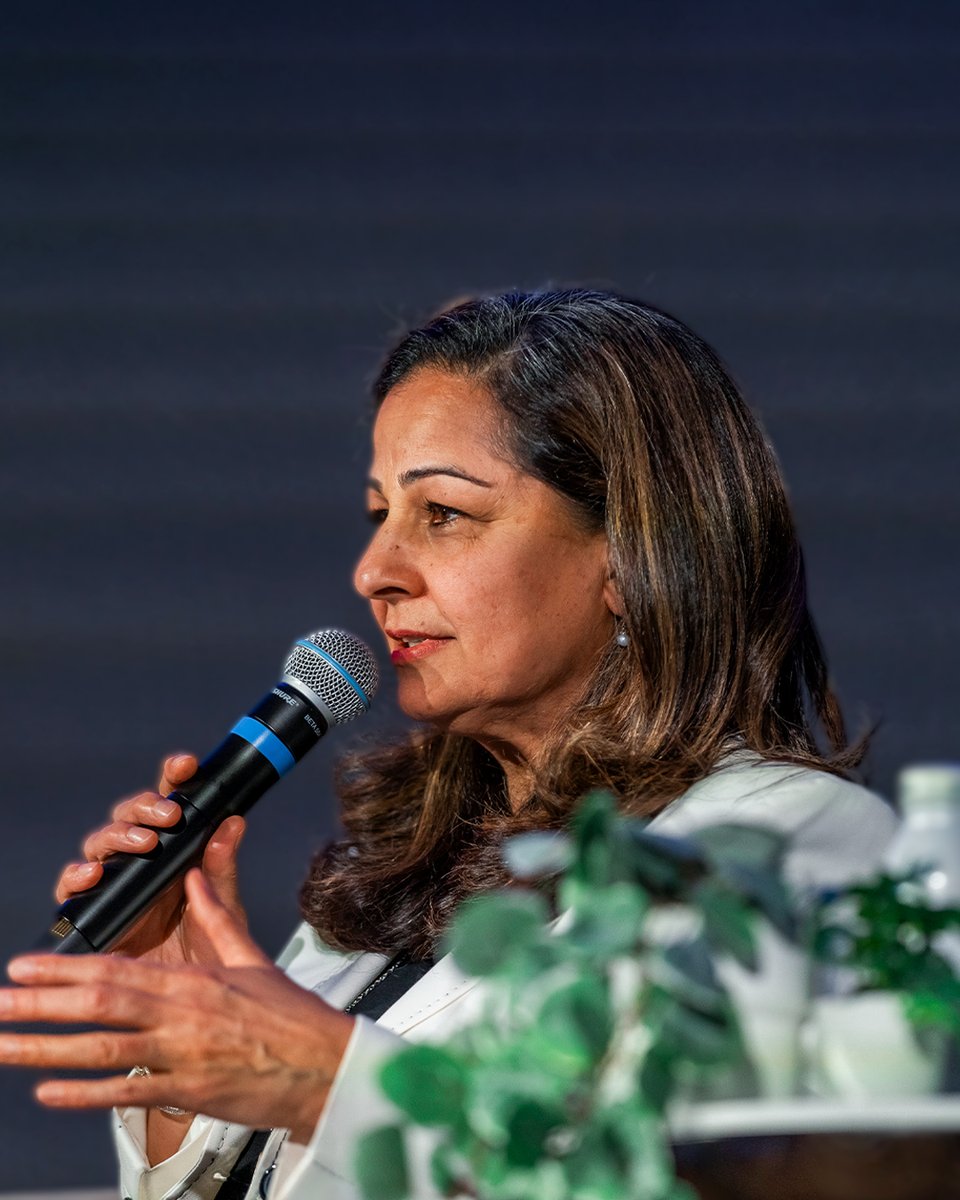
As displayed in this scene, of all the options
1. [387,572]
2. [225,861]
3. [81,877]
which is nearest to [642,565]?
[387,572]

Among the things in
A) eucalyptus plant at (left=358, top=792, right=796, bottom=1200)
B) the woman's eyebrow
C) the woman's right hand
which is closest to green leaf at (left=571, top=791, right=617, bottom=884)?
eucalyptus plant at (left=358, top=792, right=796, bottom=1200)

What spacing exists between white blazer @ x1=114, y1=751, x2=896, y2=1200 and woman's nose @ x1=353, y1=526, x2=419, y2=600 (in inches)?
18.1

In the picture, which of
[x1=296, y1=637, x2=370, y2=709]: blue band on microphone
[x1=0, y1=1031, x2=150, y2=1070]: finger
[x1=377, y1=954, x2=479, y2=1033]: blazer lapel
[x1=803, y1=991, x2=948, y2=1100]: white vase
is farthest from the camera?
[x1=296, y1=637, x2=370, y2=709]: blue band on microphone

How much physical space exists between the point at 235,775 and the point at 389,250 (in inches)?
78.2

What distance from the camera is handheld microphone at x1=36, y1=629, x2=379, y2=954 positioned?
5.28 feet

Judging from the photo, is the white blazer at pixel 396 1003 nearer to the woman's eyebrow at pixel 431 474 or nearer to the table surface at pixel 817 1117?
the table surface at pixel 817 1117

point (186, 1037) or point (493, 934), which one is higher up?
point (493, 934)

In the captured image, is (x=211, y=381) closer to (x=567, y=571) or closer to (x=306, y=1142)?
(x=567, y=571)

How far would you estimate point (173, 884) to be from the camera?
1775 mm

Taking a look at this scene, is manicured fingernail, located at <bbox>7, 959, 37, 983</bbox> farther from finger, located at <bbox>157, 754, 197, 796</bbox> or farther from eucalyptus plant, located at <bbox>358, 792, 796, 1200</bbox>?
finger, located at <bbox>157, 754, 197, 796</bbox>

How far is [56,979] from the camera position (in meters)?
1.15

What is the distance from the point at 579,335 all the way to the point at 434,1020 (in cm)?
92

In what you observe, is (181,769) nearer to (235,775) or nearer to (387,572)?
(235,775)

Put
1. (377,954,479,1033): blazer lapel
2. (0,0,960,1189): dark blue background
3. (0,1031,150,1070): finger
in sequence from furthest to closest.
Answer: (0,0,960,1189): dark blue background → (377,954,479,1033): blazer lapel → (0,1031,150,1070): finger
